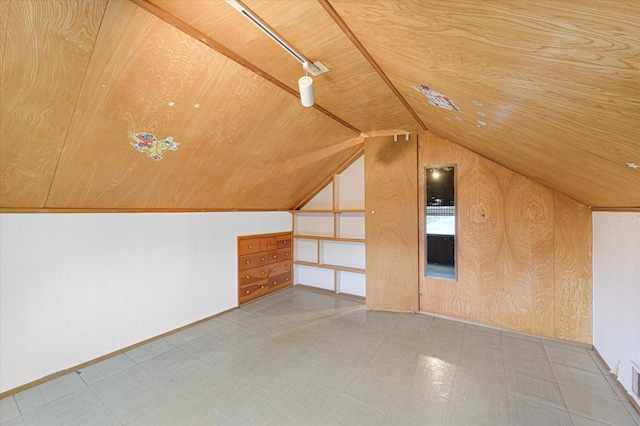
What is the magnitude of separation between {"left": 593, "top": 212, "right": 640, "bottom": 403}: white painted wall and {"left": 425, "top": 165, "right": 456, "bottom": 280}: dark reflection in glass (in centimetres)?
122

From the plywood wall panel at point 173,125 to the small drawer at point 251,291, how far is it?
137 centimetres

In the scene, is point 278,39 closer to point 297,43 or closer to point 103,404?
point 297,43

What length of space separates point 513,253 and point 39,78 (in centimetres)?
401

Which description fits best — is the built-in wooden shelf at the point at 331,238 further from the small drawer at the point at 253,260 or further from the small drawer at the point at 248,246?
the small drawer at the point at 248,246

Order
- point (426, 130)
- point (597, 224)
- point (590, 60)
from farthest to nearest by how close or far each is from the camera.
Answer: point (426, 130) → point (597, 224) → point (590, 60)

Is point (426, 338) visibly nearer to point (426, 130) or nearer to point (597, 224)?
point (597, 224)

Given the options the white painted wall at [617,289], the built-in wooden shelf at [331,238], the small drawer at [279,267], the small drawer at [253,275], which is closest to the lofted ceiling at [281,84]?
the white painted wall at [617,289]

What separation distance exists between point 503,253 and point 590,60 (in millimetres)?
2705

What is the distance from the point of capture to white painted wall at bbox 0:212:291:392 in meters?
1.97

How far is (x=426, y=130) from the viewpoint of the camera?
3.21 m

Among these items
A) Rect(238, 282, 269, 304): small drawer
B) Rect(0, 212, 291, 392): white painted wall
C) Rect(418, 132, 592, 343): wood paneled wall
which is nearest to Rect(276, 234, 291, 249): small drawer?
Rect(238, 282, 269, 304): small drawer

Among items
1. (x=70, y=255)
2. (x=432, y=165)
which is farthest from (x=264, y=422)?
(x=432, y=165)

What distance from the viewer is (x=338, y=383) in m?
2.04

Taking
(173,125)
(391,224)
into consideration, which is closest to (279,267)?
(391,224)
